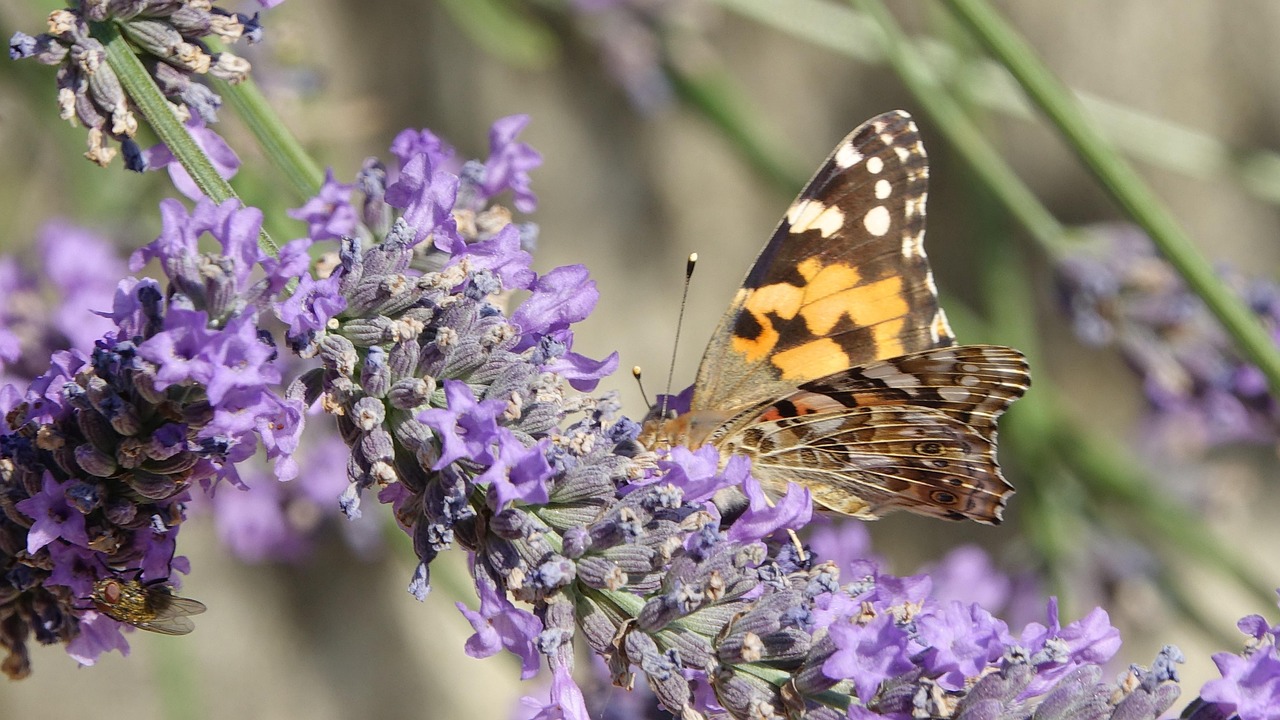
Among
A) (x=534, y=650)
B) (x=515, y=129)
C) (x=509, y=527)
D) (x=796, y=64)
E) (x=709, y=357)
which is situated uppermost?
(x=796, y=64)

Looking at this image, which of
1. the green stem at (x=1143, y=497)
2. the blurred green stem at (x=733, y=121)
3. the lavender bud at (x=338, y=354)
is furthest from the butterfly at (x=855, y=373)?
the green stem at (x=1143, y=497)

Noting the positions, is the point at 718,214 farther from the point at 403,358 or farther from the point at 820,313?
the point at 403,358

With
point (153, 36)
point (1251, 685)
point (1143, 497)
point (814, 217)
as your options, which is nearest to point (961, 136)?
point (814, 217)

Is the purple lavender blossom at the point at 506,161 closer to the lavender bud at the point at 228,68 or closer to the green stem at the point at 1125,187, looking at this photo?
the lavender bud at the point at 228,68

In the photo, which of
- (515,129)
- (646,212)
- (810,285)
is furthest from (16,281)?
(646,212)

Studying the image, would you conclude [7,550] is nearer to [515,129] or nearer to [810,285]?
[515,129]

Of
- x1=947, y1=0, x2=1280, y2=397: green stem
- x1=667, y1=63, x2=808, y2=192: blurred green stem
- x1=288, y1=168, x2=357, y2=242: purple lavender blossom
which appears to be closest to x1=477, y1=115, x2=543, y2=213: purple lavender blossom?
x1=288, y1=168, x2=357, y2=242: purple lavender blossom

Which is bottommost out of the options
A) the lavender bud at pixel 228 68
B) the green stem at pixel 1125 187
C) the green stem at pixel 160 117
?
the green stem at pixel 160 117
